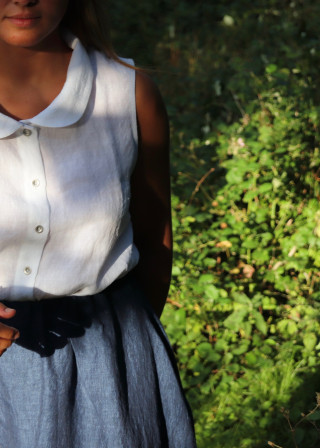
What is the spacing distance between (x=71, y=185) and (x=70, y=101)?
16 cm

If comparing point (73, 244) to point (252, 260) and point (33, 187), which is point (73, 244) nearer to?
point (33, 187)

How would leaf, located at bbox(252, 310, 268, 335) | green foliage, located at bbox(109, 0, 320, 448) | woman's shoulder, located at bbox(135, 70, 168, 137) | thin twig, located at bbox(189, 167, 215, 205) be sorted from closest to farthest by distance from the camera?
woman's shoulder, located at bbox(135, 70, 168, 137) < green foliage, located at bbox(109, 0, 320, 448) < leaf, located at bbox(252, 310, 268, 335) < thin twig, located at bbox(189, 167, 215, 205)

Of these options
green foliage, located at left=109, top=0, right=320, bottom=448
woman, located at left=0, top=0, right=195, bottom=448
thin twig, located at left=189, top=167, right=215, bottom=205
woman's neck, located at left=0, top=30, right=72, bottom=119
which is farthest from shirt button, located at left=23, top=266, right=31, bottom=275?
thin twig, located at left=189, top=167, right=215, bottom=205

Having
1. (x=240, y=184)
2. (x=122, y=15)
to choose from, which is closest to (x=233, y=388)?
(x=240, y=184)

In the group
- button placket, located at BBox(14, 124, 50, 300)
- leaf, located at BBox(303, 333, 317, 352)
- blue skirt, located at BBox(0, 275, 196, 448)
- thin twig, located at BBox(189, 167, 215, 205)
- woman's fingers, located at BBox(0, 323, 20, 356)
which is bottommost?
leaf, located at BBox(303, 333, 317, 352)

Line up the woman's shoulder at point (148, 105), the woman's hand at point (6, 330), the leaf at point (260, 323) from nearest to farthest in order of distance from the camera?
1. the woman's hand at point (6, 330)
2. the woman's shoulder at point (148, 105)
3. the leaf at point (260, 323)

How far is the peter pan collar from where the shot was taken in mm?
1440

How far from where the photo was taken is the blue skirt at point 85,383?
1.49m

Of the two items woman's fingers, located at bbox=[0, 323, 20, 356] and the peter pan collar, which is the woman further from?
woman's fingers, located at bbox=[0, 323, 20, 356]

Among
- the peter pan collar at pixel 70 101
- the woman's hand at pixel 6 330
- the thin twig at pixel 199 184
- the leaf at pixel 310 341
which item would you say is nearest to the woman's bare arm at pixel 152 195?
the peter pan collar at pixel 70 101

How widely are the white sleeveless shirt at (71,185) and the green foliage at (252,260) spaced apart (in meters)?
1.58

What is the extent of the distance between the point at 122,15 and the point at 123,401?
828 centimetres

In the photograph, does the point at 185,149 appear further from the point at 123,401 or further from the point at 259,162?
the point at 123,401

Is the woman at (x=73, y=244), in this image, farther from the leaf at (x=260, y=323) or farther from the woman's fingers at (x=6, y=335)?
the leaf at (x=260, y=323)
